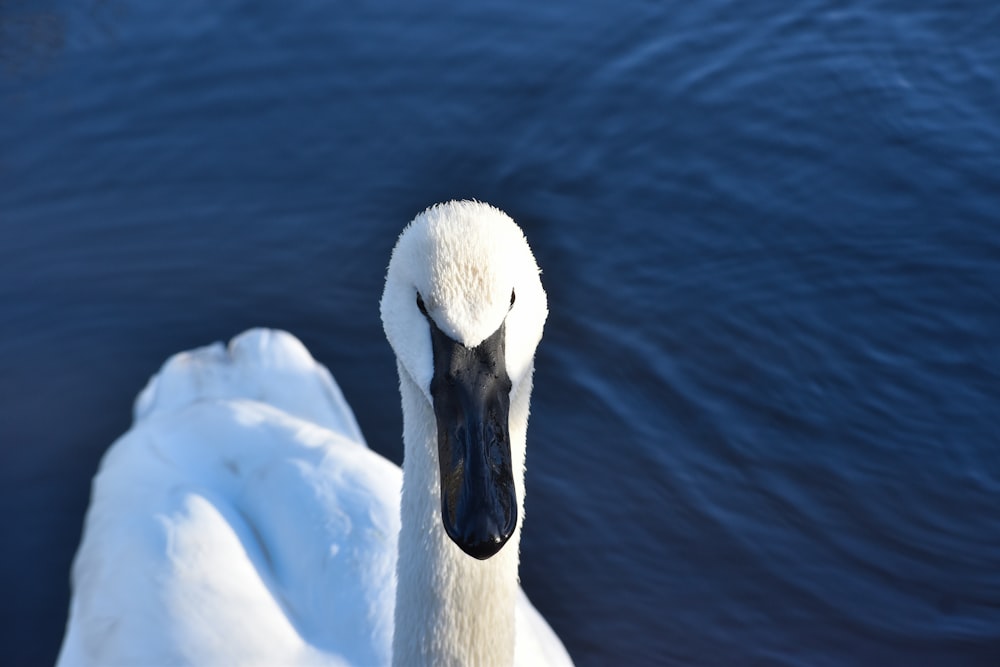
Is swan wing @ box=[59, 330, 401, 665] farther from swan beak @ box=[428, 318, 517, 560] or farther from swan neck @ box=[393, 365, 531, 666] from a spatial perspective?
swan beak @ box=[428, 318, 517, 560]

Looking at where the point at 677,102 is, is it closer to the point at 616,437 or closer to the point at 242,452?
the point at 616,437

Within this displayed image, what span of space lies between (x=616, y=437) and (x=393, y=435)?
1272mm

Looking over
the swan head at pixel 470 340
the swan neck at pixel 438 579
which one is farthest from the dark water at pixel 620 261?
the swan head at pixel 470 340

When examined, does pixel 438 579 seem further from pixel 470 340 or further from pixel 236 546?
pixel 236 546

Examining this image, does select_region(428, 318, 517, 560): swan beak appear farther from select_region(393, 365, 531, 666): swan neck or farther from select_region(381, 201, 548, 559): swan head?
select_region(393, 365, 531, 666): swan neck

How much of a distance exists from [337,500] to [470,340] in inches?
77.1

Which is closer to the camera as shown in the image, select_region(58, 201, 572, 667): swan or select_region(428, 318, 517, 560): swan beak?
select_region(428, 318, 517, 560): swan beak

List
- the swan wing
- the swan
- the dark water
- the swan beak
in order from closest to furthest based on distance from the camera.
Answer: the swan beak
the swan
the swan wing
the dark water

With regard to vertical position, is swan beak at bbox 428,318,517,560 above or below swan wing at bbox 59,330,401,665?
above

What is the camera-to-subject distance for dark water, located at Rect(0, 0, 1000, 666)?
628 centimetres

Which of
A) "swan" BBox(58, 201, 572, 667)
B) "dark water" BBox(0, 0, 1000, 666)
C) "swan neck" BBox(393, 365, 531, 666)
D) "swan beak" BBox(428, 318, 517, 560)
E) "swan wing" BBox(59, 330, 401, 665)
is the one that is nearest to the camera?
"swan beak" BBox(428, 318, 517, 560)

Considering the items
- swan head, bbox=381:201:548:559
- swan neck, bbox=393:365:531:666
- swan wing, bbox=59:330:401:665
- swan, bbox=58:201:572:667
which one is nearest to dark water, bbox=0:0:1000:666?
swan, bbox=58:201:572:667

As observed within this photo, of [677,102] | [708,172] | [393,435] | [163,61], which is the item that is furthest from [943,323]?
[163,61]

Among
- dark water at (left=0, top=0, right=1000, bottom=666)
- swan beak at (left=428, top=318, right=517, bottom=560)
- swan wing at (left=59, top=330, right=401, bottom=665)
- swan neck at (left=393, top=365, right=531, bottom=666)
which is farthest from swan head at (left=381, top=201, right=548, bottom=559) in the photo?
dark water at (left=0, top=0, right=1000, bottom=666)
